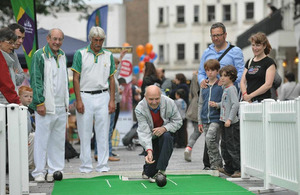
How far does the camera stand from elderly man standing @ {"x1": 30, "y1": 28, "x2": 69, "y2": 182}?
11.6 m

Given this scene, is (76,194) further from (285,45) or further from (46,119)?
(285,45)

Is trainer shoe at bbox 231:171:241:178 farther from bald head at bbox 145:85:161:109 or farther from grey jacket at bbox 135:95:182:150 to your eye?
bald head at bbox 145:85:161:109

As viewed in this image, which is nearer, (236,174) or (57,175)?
(57,175)

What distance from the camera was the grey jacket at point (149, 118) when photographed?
425 inches

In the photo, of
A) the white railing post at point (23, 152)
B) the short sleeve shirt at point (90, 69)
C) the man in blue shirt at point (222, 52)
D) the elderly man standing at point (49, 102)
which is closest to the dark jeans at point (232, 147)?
the man in blue shirt at point (222, 52)

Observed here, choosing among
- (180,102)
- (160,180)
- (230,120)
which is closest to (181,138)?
(180,102)

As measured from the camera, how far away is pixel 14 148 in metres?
9.43

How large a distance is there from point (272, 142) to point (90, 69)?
11.8 feet

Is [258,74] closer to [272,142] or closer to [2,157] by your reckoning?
[272,142]

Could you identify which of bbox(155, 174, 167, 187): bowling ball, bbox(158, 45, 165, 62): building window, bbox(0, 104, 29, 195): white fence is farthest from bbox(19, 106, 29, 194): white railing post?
bbox(158, 45, 165, 62): building window

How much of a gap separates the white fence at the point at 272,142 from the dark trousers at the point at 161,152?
42.2 inches

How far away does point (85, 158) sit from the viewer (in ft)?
40.1

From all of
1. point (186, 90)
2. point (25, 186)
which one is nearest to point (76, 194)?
point (25, 186)

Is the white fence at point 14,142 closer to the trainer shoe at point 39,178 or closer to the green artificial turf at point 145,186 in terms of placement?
the green artificial turf at point 145,186
